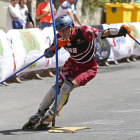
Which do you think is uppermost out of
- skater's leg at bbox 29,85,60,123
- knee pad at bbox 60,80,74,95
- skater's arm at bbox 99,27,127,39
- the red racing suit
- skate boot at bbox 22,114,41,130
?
skater's arm at bbox 99,27,127,39

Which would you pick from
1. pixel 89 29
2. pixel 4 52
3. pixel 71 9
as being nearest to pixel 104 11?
pixel 71 9

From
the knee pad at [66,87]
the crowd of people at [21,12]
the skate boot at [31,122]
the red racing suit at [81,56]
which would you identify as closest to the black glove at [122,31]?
the red racing suit at [81,56]

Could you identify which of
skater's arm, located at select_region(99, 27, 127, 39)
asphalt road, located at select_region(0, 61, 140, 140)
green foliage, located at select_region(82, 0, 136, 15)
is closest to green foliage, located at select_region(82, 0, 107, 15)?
green foliage, located at select_region(82, 0, 136, 15)

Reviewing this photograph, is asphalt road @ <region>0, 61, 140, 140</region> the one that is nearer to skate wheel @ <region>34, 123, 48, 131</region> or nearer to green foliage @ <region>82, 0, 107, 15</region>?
skate wheel @ <region>34, 123, 48, 131</region>

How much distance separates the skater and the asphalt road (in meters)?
0.32

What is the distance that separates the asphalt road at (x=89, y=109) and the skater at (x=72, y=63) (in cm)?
32

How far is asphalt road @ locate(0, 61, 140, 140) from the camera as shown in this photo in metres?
5.73

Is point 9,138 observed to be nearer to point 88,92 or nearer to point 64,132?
point 64,132

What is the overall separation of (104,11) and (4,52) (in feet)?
48.8

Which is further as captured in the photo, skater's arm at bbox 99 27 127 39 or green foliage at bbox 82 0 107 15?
green foliage at bbox 82 0 107 15

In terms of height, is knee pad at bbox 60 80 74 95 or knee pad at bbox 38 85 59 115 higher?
knee pad at bbox 60 80 74 95

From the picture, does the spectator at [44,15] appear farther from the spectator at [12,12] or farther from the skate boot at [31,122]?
the skate boot at [31,122]

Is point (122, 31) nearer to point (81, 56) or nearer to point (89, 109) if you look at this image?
point (81, 56)

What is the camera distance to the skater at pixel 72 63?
6008 millimetres
